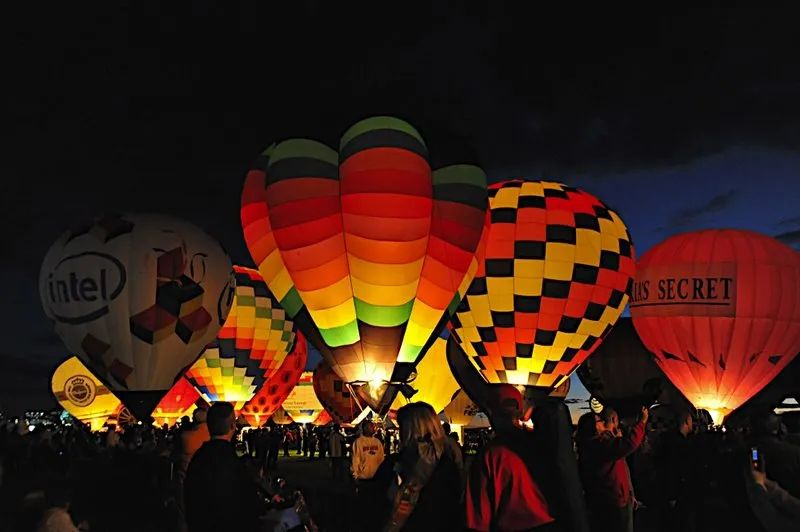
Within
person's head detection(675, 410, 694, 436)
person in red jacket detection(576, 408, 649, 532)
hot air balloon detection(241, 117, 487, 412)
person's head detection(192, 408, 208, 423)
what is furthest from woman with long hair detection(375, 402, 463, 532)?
hot air balloon detection(241, 117, 487, 412)

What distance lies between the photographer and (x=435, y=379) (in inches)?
1008

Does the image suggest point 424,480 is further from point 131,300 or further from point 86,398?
point 86,398

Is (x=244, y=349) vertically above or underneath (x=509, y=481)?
above

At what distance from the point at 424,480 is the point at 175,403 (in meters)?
27.7

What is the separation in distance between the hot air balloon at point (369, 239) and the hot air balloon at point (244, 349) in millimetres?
8055

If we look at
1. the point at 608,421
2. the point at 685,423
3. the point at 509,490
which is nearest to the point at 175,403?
the point at 685,423

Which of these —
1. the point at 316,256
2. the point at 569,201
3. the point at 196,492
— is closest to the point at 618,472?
the point at 196,492

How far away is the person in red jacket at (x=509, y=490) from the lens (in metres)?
3.16

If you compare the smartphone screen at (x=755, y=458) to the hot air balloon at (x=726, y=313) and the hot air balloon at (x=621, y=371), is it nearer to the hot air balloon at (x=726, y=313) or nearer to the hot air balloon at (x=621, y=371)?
the hot air balloon at (x=726, y=313)

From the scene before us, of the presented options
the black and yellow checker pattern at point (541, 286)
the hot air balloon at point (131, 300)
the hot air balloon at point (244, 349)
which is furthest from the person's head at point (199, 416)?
the hot air balloon at point (244, 349)

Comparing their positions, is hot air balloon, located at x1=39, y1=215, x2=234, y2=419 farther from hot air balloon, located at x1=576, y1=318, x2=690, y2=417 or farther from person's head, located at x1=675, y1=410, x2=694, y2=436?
hot air balloon, located at x1=576, y1=318, x2=690, y2=417

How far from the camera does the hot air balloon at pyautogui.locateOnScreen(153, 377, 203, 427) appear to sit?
96.0ft

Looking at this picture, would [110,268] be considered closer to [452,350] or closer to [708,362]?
[452,350]

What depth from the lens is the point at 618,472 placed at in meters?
5.02
